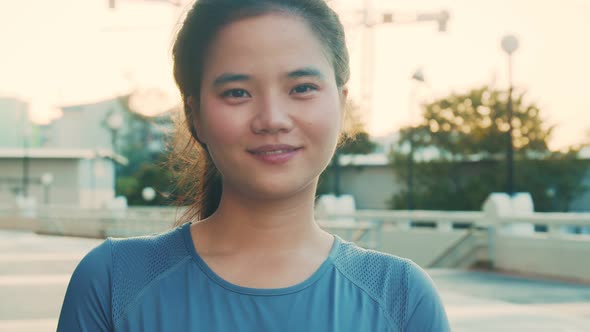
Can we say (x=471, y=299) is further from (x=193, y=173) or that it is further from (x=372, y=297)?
(x=372, y=297)

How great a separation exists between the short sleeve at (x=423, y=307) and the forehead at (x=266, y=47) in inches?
17.1

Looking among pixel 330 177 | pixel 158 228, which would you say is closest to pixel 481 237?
pixel 158 228

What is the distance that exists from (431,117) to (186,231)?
150 ft

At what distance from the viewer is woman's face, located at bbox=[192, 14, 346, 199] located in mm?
1588

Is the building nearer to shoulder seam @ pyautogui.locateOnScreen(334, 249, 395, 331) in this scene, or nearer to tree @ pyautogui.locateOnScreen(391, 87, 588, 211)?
tree @ pyautogui.locateOnScreen(391, 87, 588, 211)

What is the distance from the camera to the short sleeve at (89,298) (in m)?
1.56

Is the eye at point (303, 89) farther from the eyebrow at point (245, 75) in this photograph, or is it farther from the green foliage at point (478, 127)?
the green foliage at point (478, 127)

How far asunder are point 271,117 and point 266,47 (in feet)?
0.46

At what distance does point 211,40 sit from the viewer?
168 centimetres

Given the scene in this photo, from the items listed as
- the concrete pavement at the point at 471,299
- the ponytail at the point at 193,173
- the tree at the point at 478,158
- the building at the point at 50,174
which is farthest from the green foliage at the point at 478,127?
the ponytail at the point at 193,173

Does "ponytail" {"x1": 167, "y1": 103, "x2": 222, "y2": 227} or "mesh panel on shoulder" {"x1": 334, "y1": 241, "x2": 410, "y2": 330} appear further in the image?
A: "ponytail" {"x1": 167, "y1": 103, "x2": 222, "y2": 227}

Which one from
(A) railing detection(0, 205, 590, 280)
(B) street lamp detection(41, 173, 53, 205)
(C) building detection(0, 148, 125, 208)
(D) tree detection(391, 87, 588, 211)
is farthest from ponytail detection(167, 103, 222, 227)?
(C) building detection(0, 148, 125, 208)

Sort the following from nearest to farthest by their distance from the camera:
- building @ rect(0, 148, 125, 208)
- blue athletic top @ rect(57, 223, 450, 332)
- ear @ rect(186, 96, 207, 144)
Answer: blue athletic top @ rect(57, 223, 450, 332), ear @ rect(186, 96, 207, 144), building @ rect(0, 148, 125, 208)

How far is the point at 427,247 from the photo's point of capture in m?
19.9
